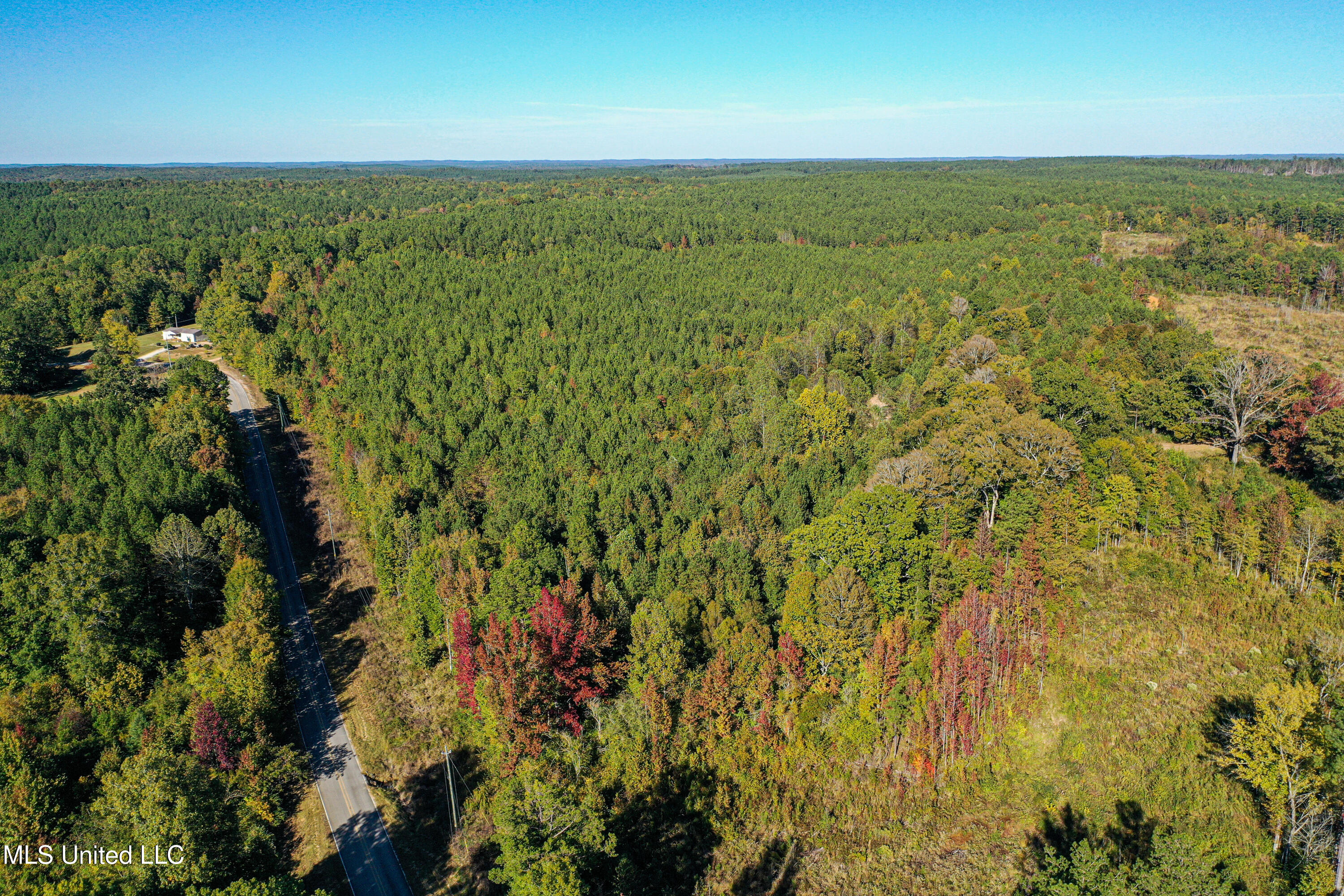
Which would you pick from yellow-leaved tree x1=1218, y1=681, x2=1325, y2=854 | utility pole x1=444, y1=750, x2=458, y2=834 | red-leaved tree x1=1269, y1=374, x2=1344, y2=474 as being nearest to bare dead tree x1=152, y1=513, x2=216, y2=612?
utility pole x1=444, y1=750, x2=458, y2=834

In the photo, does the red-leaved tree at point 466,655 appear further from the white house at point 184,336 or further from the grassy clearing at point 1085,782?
the white house at point 184,336

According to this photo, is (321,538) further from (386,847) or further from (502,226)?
(502,226)

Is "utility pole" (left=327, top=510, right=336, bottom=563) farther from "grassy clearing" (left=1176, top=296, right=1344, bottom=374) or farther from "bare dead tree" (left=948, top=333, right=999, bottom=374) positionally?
"grassy clearing" (left=1176, top=296, right=1344, bottom=374)

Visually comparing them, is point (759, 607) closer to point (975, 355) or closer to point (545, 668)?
point (545, 668)

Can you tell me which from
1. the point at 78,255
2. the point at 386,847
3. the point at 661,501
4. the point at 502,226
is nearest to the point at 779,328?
the point at 661,501

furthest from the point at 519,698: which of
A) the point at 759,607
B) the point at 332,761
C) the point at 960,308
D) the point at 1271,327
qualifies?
the point at 1271,327

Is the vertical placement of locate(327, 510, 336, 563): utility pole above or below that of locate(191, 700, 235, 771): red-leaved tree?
below

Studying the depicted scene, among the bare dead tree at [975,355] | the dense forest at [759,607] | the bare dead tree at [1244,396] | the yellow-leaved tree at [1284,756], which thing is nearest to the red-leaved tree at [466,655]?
the dense forest at [759,607]
